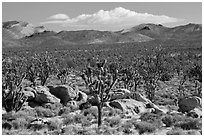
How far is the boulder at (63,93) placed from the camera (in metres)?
22.3

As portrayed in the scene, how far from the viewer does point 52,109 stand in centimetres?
1995

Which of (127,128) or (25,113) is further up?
(25,113)

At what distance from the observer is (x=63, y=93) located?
73.6 feet

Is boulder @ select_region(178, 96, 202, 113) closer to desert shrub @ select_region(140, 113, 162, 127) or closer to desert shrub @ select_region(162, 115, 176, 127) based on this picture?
desert shrub @ select_region(140, 113, 162, 127)

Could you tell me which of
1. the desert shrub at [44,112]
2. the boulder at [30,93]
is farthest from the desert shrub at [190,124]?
the boulder at [30,93]

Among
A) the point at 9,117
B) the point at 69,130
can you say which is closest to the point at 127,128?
the point at 69,130

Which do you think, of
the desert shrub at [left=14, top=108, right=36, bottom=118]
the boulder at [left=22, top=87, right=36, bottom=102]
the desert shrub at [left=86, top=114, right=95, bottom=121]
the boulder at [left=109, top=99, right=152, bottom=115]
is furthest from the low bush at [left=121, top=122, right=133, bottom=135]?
the boulder at [left=22, top=87, right=36, bottom=102]

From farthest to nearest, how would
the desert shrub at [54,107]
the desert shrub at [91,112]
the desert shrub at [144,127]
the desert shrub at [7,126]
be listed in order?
the desert shrub at [54,107] → the desert shrub at [91,112] → the desert shrub at [7,126] → the desert shrub at [144,127]

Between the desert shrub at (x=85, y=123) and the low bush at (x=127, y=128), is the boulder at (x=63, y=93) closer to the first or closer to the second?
the desert shrub at (x=85, y=123)

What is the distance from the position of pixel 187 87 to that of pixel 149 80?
4.81m

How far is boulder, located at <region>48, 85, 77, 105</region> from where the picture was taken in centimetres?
2228

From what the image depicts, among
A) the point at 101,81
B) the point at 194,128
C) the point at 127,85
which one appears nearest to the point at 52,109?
the point at 101,81

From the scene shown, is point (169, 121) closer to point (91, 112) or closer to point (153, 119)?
point (153, 119)

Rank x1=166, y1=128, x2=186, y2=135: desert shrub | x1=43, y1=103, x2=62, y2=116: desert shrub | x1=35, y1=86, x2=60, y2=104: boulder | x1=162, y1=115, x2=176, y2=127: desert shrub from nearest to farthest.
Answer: x1=166, y1=128, x2=186, y2=135: desert shrub, x1=162, y1=115, x2=176, y2=127: desert shrub, x1=43, y1=103, x2=62, y2=116: desert shrub, x1=35, y1=86, x2=60, y2=104: boulder
